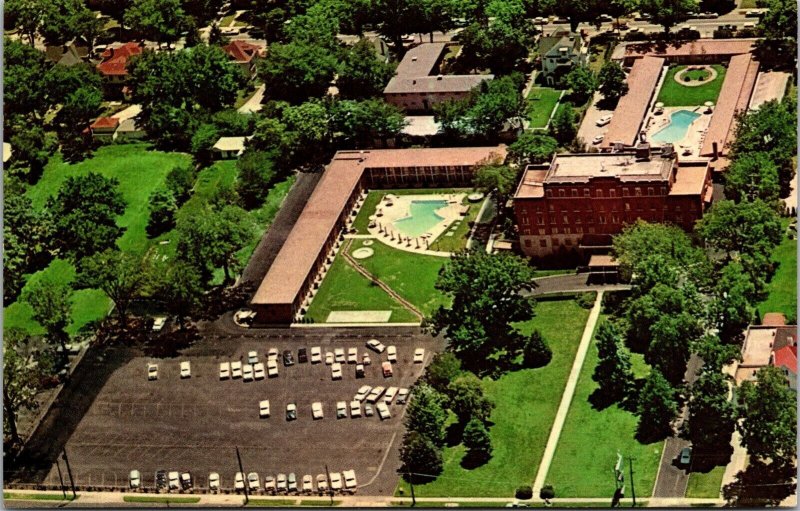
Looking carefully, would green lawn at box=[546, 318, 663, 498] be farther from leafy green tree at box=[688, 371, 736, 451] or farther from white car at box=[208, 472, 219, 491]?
white car at box=[208, 472, 219, 491]

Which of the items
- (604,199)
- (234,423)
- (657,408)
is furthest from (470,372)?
(604,199)

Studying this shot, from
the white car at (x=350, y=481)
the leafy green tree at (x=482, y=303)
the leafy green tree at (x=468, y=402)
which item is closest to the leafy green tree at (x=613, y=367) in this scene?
the leafy green tree at (x=468, y=402)

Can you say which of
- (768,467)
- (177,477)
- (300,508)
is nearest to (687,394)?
(768,467)

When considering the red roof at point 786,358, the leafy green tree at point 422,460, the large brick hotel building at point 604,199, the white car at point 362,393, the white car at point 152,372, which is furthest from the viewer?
the large brick hotel building at point 604,199

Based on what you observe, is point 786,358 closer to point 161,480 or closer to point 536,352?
point 536,352

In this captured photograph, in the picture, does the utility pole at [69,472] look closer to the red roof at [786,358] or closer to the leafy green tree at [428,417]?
the leafy green tree at [428,417]

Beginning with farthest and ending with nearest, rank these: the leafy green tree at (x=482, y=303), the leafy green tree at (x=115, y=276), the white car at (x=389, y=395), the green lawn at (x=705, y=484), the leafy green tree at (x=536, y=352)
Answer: the leafy green tree at (x=115, y=276) < the leafy green tree at (x=482, y=303) < the leafy green tree at (x=536, y=352) < the white car at (x=389, y=395) < the green lawn at (x=705, y=484)

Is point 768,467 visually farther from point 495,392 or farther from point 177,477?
point 177,477
